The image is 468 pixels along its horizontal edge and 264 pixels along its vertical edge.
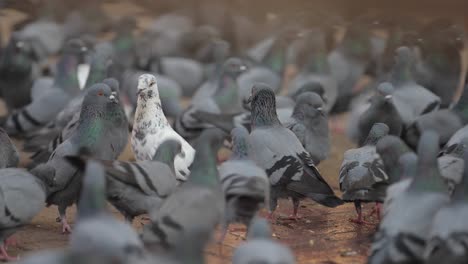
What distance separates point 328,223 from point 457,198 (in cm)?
231

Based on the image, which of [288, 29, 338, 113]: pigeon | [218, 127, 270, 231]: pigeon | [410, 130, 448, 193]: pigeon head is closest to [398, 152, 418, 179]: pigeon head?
[410, 130, 448, 193]: pigeon head

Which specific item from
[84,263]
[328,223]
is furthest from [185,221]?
[328,223]

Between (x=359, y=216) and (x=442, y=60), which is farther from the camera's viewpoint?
(x=442, y=60)

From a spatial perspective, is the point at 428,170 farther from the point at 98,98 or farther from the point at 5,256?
the point at 98,98

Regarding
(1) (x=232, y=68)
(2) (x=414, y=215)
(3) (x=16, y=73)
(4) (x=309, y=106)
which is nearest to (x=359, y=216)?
(4) (x=309, y=106)

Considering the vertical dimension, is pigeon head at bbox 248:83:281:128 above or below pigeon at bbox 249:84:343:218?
above

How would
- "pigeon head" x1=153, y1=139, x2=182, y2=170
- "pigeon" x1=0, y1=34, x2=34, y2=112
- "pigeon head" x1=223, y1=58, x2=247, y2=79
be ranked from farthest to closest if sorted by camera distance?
1. "pigeon" x1=0, y1=34, x2=34, y2=112
2. "pigeon head" x1=223, y1=58, x2=247, y2=79
3. "pigeon head" x1=153, y1=139, x2=182, y2=170

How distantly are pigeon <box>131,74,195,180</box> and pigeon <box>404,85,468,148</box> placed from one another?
8.23ft

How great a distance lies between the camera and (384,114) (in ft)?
34.0

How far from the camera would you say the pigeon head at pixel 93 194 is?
6020 millimetres

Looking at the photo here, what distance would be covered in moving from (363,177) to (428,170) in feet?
4.50

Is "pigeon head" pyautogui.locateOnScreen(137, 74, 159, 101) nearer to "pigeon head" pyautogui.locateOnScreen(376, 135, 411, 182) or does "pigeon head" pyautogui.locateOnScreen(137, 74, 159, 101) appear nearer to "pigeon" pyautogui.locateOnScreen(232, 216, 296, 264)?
"pigeon head" pyautogui.locateOnScreen(376, 135, 411, 182)

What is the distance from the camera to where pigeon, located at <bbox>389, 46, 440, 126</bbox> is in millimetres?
11094

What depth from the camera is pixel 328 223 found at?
344 inches
